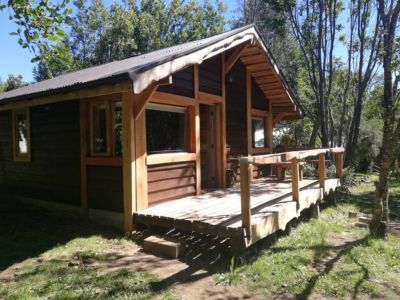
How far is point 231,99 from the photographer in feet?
29.6

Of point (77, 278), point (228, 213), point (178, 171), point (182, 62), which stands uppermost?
point (182, 62)

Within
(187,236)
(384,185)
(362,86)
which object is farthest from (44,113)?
(362,86)

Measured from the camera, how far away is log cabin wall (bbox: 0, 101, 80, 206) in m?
6.77

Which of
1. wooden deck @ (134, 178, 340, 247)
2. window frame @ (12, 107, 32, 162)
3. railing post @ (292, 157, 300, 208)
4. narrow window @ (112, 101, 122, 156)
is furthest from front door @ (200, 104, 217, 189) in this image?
window frame @ (12, 107, 32, 162)

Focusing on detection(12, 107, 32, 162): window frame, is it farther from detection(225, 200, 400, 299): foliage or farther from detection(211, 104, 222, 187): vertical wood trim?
detection(225, 200, 400, 299): foliage

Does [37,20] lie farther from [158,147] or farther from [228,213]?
[228,213]

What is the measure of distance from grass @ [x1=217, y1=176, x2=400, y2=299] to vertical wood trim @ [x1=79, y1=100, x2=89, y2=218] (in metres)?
3.33

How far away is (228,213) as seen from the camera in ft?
18.0

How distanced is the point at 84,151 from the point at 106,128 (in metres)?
0.70

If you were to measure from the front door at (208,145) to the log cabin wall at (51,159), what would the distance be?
3.17 m

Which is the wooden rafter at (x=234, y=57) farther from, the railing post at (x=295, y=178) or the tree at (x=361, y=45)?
the tree at (x=361, y=45)

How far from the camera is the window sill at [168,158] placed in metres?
6.08

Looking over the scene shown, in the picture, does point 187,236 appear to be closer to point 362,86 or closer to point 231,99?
point 231,99

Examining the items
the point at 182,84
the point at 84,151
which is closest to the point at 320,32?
the point at 182,84
